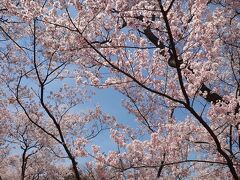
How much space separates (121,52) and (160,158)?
10.1 feet

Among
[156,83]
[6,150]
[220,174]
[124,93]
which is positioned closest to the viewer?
[156,83]

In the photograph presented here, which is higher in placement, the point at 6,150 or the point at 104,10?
the point at 6,150

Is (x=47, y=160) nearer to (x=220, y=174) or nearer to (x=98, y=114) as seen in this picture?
(x=98, y=114)

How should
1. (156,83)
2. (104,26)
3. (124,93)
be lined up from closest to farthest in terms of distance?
1. (104,26)
2. (156,83)
3. (124,93)

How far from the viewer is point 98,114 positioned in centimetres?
1806

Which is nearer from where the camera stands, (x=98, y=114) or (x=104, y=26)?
(x=104, y=26)

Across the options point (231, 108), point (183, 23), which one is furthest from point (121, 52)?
point (231, 108)

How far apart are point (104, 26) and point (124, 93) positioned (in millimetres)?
5872

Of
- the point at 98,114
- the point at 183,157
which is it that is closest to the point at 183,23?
the point at 183,157

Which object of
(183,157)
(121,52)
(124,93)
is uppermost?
(124,93)

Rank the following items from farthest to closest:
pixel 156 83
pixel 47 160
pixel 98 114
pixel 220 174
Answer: pixel 47 160 < pixel 98 114 < pixel 220 174 < pixel 156 83

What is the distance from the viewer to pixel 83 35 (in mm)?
7934

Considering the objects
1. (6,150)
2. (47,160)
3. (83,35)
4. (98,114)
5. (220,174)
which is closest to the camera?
(83,35)

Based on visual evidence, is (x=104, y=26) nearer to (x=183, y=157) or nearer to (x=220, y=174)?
(x=183, y=157)
